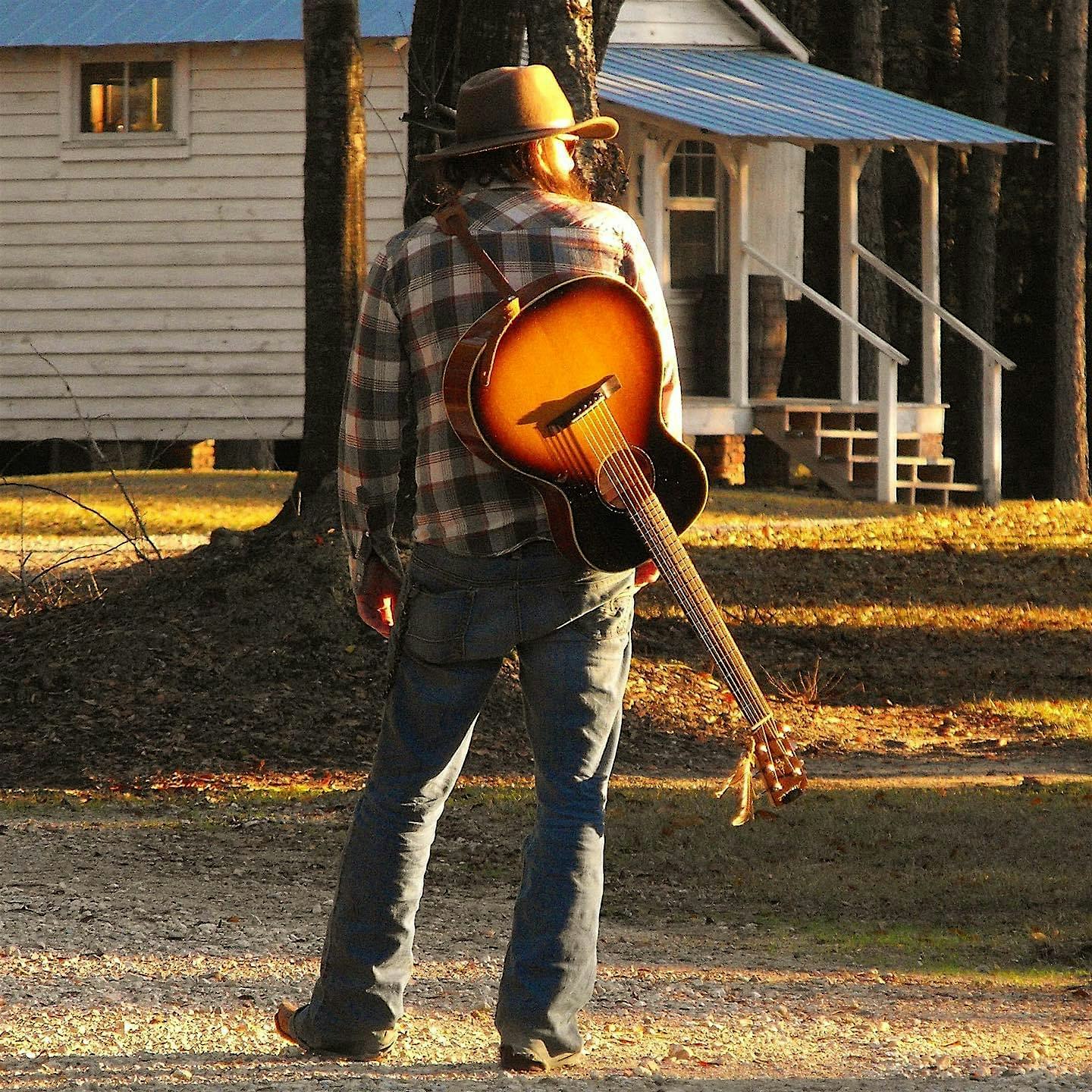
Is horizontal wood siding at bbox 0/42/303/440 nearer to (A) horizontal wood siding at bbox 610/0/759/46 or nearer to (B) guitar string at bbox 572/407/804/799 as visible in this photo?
(A) horizontal wood siding at bbox 610/0/759/46

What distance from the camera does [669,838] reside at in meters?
7.13

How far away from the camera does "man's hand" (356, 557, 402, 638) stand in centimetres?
423

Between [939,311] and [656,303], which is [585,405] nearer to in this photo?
[656,303]

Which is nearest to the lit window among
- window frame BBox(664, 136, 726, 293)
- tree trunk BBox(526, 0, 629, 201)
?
window frame BBox(664, 136, 726, 293)

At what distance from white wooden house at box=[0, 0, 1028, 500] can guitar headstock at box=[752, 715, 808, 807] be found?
13515mm

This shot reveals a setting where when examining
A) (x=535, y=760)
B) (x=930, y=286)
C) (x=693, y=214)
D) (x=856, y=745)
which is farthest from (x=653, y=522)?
(x=693, y=214)

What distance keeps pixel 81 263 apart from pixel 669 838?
12.7 m

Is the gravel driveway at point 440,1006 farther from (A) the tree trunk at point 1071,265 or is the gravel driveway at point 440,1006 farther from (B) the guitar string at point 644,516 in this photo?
(A) the tree trunk at point 1071,265

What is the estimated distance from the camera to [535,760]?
409cm

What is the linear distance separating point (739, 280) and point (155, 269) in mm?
5521

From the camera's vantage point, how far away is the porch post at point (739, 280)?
57.2ft

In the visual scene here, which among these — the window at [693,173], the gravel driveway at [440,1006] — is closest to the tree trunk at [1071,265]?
the window at [693,173]

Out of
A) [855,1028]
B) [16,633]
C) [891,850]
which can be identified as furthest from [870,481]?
[855,1028]

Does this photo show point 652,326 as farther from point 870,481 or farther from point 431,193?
point 870,481
